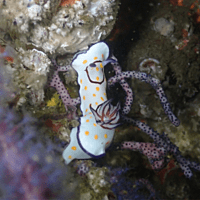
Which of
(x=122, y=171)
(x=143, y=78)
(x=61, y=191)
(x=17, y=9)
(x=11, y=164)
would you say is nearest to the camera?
(x=11, y=164)

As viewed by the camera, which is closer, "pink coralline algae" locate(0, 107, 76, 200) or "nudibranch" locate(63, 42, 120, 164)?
"pink coralline algae" locate(0, 107, 76, 200)

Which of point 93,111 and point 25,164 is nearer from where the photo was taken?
point 25,164

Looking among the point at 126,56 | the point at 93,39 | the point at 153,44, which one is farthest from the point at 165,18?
the point at 93,39

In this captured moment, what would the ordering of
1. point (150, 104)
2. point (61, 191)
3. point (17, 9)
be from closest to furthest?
point (61, 191) < point (17, 9) < point (150, 104)

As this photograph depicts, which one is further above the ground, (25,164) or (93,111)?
(93,111)

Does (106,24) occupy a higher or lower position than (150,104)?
higher

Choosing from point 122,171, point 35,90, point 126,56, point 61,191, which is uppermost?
point 126,56

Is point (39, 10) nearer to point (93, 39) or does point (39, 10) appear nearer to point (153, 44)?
point (93, 39)

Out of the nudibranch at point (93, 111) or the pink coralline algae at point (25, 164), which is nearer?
the pink coralline algae at point (25, 164)
